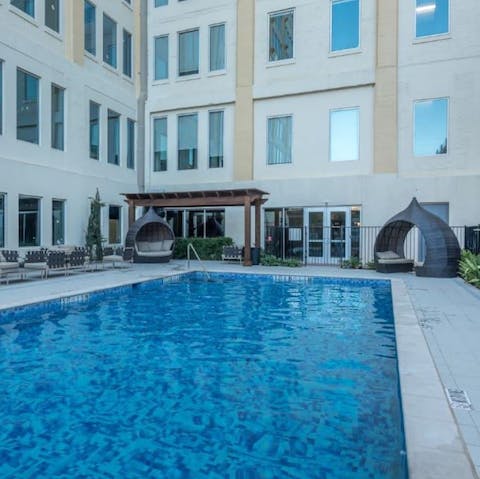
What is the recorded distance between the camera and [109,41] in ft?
60.9

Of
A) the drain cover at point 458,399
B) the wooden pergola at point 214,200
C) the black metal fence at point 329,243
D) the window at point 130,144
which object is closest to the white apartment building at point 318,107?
the black metal fence at point 329,243

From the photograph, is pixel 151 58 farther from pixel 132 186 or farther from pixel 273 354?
pixel 273 354

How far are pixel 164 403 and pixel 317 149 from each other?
572 inches

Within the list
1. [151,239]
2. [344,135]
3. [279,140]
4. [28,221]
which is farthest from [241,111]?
[28,221]

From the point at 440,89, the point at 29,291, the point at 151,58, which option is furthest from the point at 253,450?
the point at 151,58

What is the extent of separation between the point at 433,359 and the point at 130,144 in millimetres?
17839

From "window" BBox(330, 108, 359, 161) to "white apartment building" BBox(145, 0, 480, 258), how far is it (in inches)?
1.5

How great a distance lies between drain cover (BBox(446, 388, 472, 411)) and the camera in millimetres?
3373

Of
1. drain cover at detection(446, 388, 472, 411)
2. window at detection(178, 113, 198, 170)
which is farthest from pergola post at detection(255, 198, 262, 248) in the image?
drain cover at detection(446, 388, 472, 411)

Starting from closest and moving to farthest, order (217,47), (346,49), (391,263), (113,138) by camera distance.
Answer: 1. (391,263)
2. (346,49)
3. (113,138)
4. (217,47)

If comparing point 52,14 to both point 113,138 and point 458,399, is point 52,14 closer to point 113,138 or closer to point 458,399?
point 113,138

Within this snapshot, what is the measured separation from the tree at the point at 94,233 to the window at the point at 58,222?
89cm

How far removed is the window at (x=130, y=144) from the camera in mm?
19797

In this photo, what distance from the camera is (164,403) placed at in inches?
163
